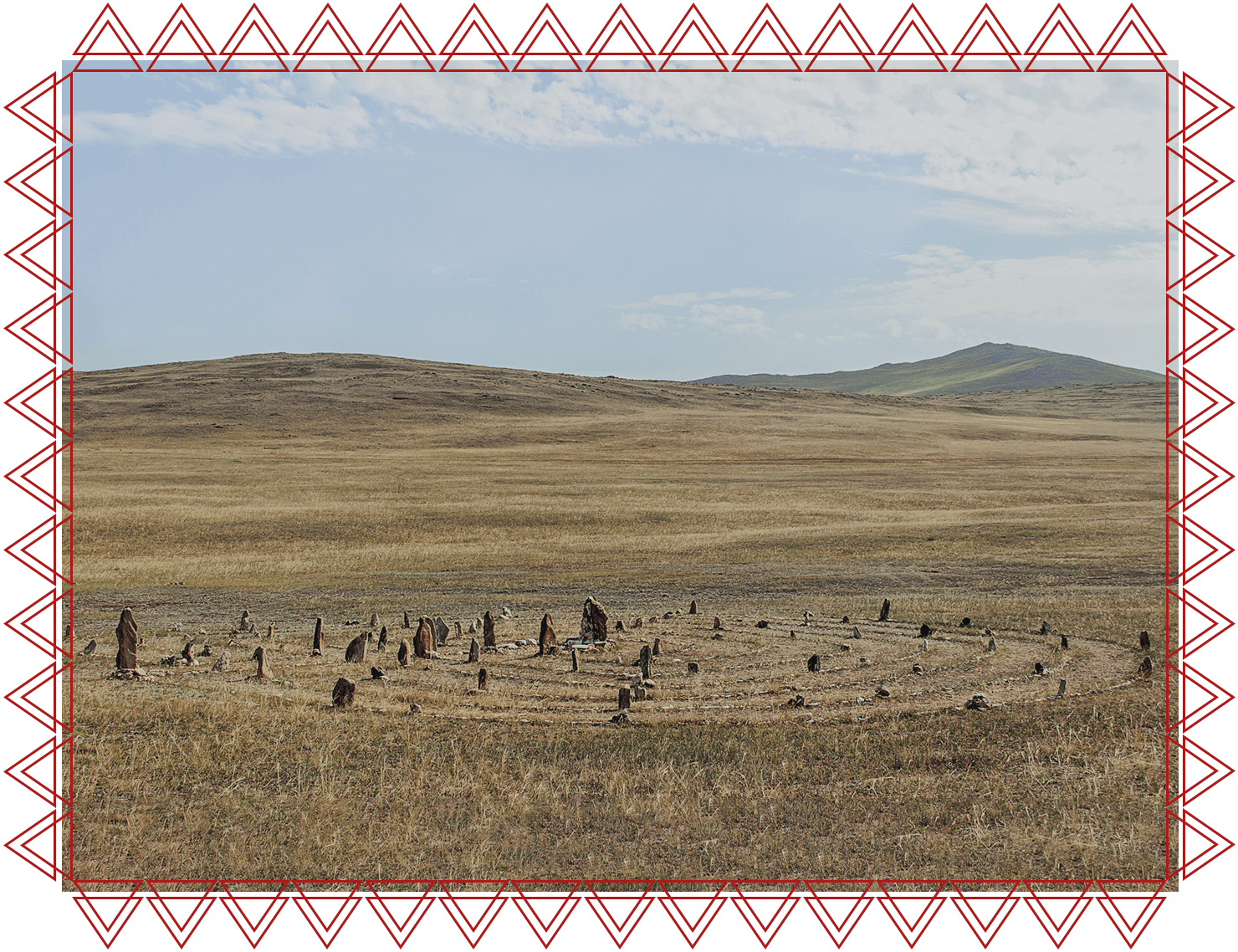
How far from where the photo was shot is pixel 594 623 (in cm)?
1834

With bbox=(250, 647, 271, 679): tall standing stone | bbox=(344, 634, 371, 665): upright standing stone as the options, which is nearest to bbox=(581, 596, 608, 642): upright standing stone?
bbox=(344, 634, 371, 665): upright standing stone

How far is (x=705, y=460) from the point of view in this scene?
7612 centimetres

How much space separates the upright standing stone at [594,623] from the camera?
59.9 ft

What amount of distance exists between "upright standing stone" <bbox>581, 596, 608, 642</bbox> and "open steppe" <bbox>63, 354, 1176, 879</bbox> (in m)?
0.56

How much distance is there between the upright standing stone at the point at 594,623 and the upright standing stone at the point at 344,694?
6.51 meters

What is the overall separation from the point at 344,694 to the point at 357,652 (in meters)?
3.74

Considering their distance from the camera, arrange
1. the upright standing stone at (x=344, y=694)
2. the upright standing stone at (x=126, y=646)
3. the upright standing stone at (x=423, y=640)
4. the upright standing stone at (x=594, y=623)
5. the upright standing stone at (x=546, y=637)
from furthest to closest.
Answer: the upright standing stone at (x=594, y=623) → the upright standing stone at (x=546, y=637) → the upright standing stone at (x=423, y=640) → the upright standing stone at (x=126, y=646) → the upright standing stone at (x=344, y=694)

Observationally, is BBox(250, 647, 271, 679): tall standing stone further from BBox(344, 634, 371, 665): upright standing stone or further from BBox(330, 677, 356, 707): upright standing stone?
BBox(330, 677, 356, 707): upright standing stone

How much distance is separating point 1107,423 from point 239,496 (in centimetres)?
12673

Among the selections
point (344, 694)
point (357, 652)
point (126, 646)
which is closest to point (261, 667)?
point (357, 652)

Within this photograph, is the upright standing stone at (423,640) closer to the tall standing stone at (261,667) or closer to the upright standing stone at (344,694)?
the tall standing stone at (261,667)

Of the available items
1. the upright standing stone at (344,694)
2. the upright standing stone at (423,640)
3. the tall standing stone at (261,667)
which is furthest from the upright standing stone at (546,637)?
the tall standing stone at (261,667)

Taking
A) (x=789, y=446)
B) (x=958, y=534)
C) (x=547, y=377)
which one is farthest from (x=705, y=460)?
(x=547, y=377)
